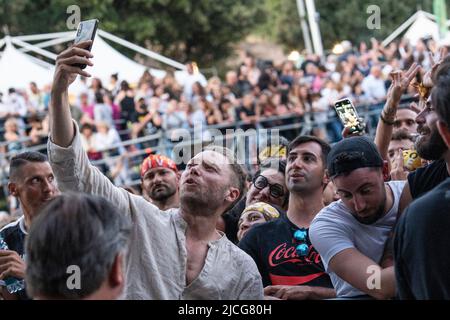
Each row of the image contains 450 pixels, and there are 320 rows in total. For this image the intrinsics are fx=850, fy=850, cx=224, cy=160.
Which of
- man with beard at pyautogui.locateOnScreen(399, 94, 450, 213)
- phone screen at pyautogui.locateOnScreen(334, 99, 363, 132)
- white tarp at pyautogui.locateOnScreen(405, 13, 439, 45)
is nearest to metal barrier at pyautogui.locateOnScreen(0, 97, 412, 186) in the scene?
phone screen at pyautogui.locateOnScreen(334, 99, 363, 132)

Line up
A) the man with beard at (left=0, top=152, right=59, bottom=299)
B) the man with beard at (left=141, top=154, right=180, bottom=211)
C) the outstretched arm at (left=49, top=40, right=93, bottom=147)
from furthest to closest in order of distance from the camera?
the man with beard at (left=141, top=154, right=180, bottom=211), the man with beard at (left=0, top=152, right=59, bottom=299), the outstretched arm at (left=49, top=40, right=93, bottom=147)

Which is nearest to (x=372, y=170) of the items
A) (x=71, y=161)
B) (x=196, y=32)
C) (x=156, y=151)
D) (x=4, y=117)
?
(x=71, y=161)

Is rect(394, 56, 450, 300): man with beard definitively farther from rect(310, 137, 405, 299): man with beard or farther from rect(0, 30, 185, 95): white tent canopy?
rect(0, 30, 185, 95): white tent canopy

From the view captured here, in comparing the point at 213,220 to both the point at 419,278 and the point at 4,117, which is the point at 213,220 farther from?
the point at 4,117

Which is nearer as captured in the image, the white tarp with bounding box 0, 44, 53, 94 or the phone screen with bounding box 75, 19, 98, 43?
the phone screen with bounding box 75, 19, 98, 43

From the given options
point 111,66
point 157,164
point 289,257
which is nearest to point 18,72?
point 111,66

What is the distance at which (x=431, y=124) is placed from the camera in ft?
11.6

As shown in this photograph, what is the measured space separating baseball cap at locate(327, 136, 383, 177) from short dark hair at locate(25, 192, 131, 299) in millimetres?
1907

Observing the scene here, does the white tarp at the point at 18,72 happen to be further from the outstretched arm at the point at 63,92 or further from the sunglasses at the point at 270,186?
the outstretched arm at the point at 63,92

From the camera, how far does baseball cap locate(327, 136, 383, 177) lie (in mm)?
4375

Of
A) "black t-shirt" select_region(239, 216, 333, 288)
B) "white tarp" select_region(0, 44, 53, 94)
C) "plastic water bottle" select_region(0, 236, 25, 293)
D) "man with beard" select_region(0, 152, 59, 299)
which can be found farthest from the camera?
"white tarp" select_region(0, 44, 53, 94)

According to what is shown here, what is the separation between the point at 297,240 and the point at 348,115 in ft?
3.45

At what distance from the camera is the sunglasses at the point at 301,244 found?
17.1ft

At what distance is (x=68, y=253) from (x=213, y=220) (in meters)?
2.07
